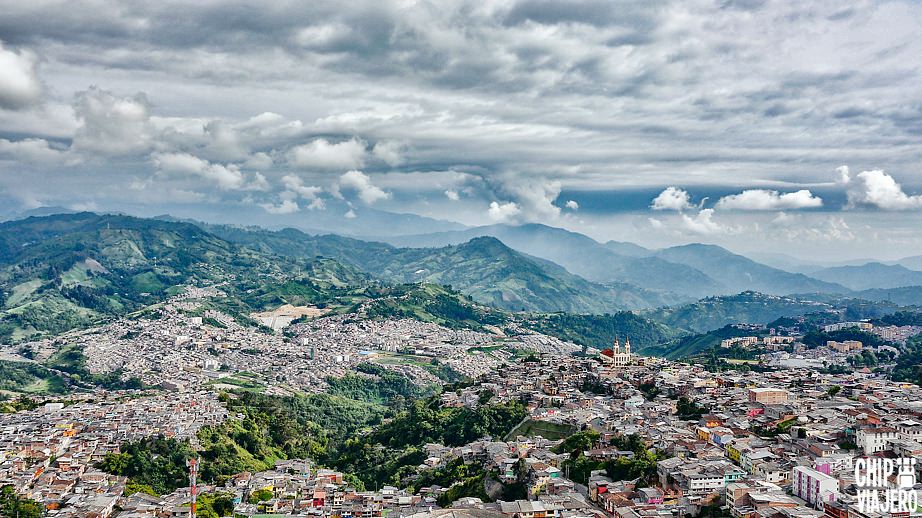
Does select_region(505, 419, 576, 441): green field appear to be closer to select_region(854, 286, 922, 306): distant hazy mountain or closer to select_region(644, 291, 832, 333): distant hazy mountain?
select_region(644, 291, 832, 333): distant hazy mountain

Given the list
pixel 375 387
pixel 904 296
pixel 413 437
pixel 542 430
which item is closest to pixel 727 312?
pixel 904 296

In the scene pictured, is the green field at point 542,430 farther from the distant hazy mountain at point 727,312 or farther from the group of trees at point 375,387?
the distant hazy mountain at point 727,312

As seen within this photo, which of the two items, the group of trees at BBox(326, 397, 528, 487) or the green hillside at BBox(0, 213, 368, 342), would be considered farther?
the green hillside at BBox(0, 213, 368, 342)

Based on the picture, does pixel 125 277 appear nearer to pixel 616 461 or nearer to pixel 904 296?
pixel 616 461

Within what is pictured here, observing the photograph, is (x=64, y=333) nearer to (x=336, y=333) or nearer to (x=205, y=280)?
(x=336, y=333)

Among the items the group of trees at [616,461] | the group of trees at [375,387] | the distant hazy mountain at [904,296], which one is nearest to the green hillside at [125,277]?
the group of trees at [375,387]

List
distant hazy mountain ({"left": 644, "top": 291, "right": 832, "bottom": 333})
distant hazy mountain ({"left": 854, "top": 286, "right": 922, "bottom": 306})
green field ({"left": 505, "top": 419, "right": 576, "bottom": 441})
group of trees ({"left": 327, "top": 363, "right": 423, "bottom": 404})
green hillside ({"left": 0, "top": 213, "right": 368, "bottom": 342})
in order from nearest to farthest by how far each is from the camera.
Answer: green field ({"left": 505, "top": 419, "right": 576, "bottom": 441}) < group of trees ({"left": 327, "top": 363, "right": 423, "bottom": 404}) < green hillside ({"left": 0, "top": 213, "right": 368, "bottom": 342}) < distant hazy mountain ({"left": 644, "top": 291, "right": 832, "bottom": 333}) < distant hazy mountain ({"left": 854, "top": 286, "right": 922, "bottom": 306})

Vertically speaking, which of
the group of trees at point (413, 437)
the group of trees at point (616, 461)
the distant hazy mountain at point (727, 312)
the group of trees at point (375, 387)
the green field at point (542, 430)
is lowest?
the distant hazy mountain at point (727, 312)

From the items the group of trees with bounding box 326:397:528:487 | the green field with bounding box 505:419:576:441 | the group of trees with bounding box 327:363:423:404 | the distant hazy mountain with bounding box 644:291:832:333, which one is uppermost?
the green field with bounding box 505:419:576:441

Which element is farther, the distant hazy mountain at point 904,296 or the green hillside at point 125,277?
the distant hazy mountain at point 904,296

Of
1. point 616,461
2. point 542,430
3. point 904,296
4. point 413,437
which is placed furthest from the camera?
point 904,296

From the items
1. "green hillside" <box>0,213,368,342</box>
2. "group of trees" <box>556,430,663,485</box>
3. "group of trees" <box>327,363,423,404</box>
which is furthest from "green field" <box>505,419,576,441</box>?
"green hillside" <box>0,213,368,342</box>

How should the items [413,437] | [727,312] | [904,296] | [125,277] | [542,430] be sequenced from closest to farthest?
[542,430] < [413,437] < [125,277] < [727,312] < [904,296]
